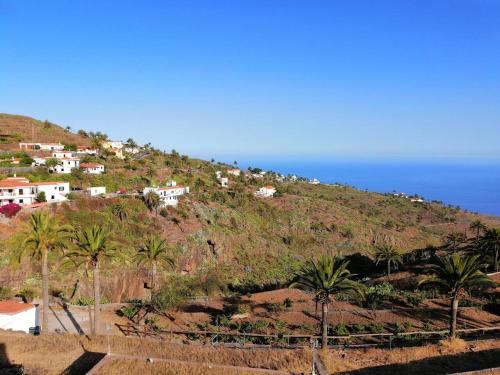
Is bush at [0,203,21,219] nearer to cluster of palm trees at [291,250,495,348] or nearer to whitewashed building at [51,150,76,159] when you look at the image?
whitewashed building at [51,150,76,159]

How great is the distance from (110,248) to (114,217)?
32437 millimetres

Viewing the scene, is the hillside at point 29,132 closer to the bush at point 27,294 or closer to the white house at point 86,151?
the white house at point 86,151

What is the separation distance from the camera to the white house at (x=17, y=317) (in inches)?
1059

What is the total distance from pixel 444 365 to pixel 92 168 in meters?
71.0

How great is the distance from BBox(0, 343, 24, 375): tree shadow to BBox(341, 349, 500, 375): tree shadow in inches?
619

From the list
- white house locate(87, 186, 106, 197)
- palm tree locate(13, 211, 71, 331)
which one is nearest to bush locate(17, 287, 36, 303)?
palm tree locate(13, 211, 71, 331)

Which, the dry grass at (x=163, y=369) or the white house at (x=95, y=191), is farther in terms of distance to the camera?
the white house at (x=95, y=191)

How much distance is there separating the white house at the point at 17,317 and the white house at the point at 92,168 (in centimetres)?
5070

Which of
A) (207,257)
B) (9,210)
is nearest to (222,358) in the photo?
(9,210)

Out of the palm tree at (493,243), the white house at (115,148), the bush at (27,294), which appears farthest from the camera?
the white house at (115,148)

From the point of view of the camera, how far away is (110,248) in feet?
81.5

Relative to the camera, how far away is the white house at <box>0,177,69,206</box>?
53.3 m

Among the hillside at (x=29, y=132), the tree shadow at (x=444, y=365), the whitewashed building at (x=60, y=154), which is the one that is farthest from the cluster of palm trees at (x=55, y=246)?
the hillside at (x=29, y=132)

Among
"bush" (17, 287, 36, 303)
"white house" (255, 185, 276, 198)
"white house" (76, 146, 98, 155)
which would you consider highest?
"white house" (76, 146, 98, 155)
